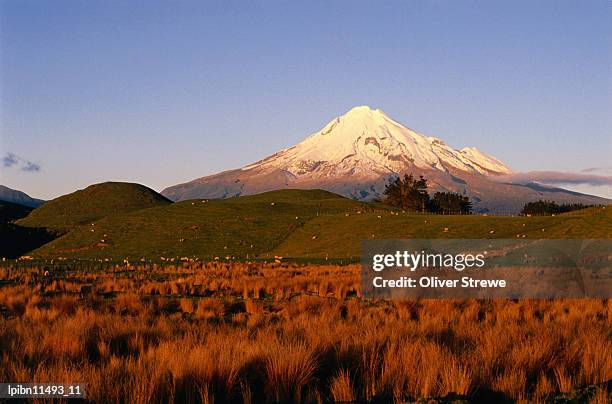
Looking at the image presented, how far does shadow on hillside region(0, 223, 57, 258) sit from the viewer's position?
65.8m

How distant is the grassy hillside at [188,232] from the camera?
186ft

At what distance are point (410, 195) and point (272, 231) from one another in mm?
58903

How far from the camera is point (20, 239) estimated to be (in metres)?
71.4

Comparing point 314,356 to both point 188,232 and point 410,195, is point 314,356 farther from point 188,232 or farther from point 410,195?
point 410,195

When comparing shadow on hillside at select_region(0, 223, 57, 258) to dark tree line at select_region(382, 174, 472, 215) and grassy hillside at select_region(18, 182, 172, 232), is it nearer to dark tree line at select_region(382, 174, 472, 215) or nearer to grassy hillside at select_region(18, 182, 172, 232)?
grassy hillside at select_region(18, 182, 172, 232)

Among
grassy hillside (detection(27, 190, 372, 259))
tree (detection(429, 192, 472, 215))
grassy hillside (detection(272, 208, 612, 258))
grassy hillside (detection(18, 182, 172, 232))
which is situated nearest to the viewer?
grassy hillside (detection(272, 208, 612, 258))

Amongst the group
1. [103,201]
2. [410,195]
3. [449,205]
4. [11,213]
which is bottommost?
[11,213]
